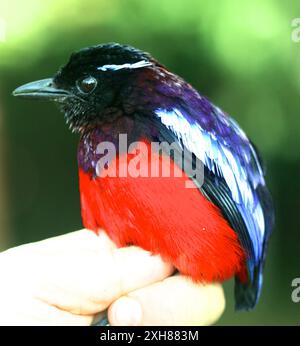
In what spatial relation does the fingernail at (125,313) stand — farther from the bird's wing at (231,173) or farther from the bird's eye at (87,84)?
the bird's eye at (87,84)

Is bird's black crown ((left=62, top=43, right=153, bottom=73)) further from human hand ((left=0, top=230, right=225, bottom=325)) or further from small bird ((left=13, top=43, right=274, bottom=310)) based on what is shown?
human hand ((left=0, top=230, right=225, bottom=325))

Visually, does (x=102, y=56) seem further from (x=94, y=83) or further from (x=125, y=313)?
(x=125, y=313)

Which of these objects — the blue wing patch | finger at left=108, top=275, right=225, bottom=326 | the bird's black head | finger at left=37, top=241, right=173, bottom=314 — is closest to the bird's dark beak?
the bird's black head

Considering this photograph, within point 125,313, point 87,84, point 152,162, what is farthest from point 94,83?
point 125,313

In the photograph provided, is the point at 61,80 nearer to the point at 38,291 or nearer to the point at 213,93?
the point at 38,291

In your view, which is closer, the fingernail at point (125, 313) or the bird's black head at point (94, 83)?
the fingernail at point (125, 313)

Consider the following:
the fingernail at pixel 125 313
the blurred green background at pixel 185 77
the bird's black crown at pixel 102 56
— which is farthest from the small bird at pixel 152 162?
the blurred green background at pixel 185 77
